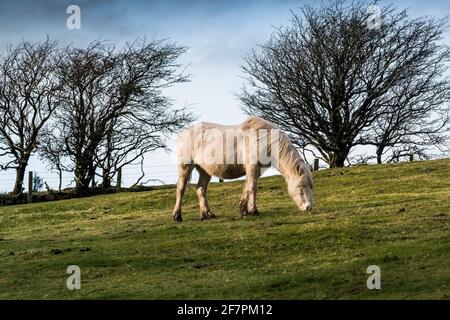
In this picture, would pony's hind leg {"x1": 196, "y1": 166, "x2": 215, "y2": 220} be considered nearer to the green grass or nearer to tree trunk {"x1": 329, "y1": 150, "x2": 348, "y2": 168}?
the green grass

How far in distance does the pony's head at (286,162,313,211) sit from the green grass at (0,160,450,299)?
1.17 feet

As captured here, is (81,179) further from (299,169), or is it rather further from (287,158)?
(299,169)

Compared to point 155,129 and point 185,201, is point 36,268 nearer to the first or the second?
point 185,201

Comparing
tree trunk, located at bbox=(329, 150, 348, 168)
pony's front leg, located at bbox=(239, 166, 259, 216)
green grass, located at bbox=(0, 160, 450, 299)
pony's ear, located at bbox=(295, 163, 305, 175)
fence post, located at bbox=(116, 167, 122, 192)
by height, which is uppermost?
tree trunk, located at bbox=(329, 150, 348, 168)

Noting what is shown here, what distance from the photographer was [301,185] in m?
16.3

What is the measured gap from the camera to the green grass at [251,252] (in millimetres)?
10328

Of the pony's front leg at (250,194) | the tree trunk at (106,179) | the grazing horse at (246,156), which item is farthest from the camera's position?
the tree trunk at (106,179)

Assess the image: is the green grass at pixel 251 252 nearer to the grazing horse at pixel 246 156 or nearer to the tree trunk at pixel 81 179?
the grazing horse at pixel 246 156

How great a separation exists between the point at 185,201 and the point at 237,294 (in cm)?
1449

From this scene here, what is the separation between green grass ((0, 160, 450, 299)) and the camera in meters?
10.3

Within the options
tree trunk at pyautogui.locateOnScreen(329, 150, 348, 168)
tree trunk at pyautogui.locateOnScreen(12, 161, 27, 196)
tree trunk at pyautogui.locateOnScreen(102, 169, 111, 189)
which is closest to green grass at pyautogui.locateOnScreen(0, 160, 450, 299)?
tree trunk at pyautogui.locateOnScreen(329, 150, 348, 168)

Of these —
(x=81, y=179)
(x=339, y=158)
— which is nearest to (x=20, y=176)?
(x=81, y=179)

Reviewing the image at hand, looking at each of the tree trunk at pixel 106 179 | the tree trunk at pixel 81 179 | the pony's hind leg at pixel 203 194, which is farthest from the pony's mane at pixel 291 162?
the tree trunk at pixel 106 179

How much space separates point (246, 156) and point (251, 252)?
4.07 metres
